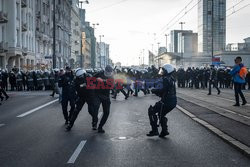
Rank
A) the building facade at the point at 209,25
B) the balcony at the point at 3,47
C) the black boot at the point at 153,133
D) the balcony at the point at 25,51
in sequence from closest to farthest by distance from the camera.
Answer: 1. the black boot at the point at 153,133
2. the balcony at the point at 3,47
3. the balcony at the point at 25,51
4. the building facade at the point at 209,25

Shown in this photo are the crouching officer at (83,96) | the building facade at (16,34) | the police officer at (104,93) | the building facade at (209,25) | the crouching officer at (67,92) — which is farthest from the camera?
the building facade at (209,25)

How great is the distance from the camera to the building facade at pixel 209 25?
101 meters

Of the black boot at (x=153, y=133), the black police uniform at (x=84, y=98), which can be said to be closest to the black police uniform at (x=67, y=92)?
the black police uniform at (x=84, y=98)

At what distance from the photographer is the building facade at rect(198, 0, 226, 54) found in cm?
10111

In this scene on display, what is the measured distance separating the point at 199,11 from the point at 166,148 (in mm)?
111702

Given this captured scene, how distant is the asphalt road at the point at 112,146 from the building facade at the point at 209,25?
292 feet

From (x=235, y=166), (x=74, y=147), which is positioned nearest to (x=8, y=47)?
(x=74, y=147)

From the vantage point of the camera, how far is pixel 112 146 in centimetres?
778

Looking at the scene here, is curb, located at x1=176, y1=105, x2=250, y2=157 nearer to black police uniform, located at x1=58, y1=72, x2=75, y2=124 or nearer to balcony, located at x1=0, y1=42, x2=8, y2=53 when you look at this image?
black police uniform, located at x1=58, y1=72, x2=75, y2=124

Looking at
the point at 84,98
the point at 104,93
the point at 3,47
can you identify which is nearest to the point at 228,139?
the point at 104,93

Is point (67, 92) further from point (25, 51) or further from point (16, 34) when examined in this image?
point (25, 51)

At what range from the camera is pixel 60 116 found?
13.2 metres

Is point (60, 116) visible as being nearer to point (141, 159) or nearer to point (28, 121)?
point (28, 121)

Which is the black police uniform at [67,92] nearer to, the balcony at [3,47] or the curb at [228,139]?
the curb at [228,139]
